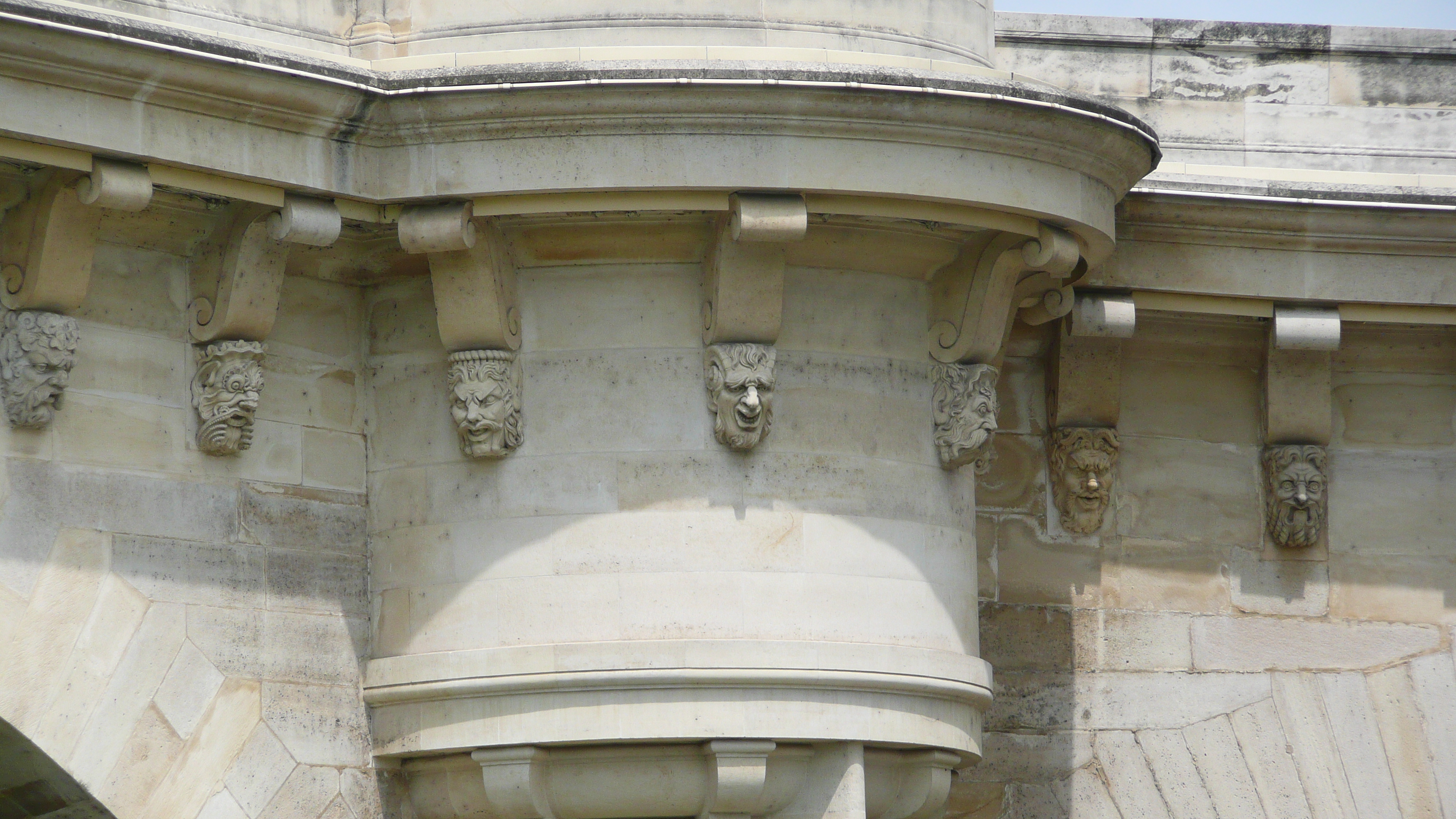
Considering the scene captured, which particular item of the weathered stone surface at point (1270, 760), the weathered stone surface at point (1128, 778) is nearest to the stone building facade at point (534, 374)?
the weathered stone surface at point (1128, 778)

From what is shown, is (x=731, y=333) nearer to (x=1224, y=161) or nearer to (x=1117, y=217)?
(x=1117, y=217)

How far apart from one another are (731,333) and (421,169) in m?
1.24

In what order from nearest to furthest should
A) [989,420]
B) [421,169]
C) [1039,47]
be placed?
[421,169] < [989,420] < [1039,47]

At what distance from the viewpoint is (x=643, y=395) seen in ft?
24.9

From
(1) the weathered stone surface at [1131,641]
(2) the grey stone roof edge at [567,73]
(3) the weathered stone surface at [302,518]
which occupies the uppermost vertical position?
(2) the grey stone roof edge at [567,73]

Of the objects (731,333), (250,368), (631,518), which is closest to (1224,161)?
(731,333)

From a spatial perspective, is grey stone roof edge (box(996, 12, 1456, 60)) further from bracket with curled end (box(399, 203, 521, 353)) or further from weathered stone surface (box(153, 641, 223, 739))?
weathered stone surface (box(153, 641, 223, 739))

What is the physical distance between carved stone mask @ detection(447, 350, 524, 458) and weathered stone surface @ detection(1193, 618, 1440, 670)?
130 inches

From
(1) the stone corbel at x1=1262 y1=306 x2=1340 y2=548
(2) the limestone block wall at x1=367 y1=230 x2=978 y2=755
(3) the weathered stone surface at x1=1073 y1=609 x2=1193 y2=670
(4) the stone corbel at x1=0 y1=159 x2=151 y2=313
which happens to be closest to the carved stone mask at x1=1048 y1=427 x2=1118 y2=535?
(3) the weathered stone surface at x1=1073 y1=609 x2=1193 y2=670

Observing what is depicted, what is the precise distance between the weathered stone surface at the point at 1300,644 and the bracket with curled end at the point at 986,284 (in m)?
1.84

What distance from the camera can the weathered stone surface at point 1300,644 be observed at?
9.09 meters

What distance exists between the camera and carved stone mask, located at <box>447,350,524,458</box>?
24.7 feet

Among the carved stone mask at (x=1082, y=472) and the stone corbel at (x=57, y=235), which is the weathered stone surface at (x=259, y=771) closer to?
the stone corbel at (x=57, y=235)

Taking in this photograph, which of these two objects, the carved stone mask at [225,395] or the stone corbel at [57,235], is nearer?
the stone corbel at [57,235]
